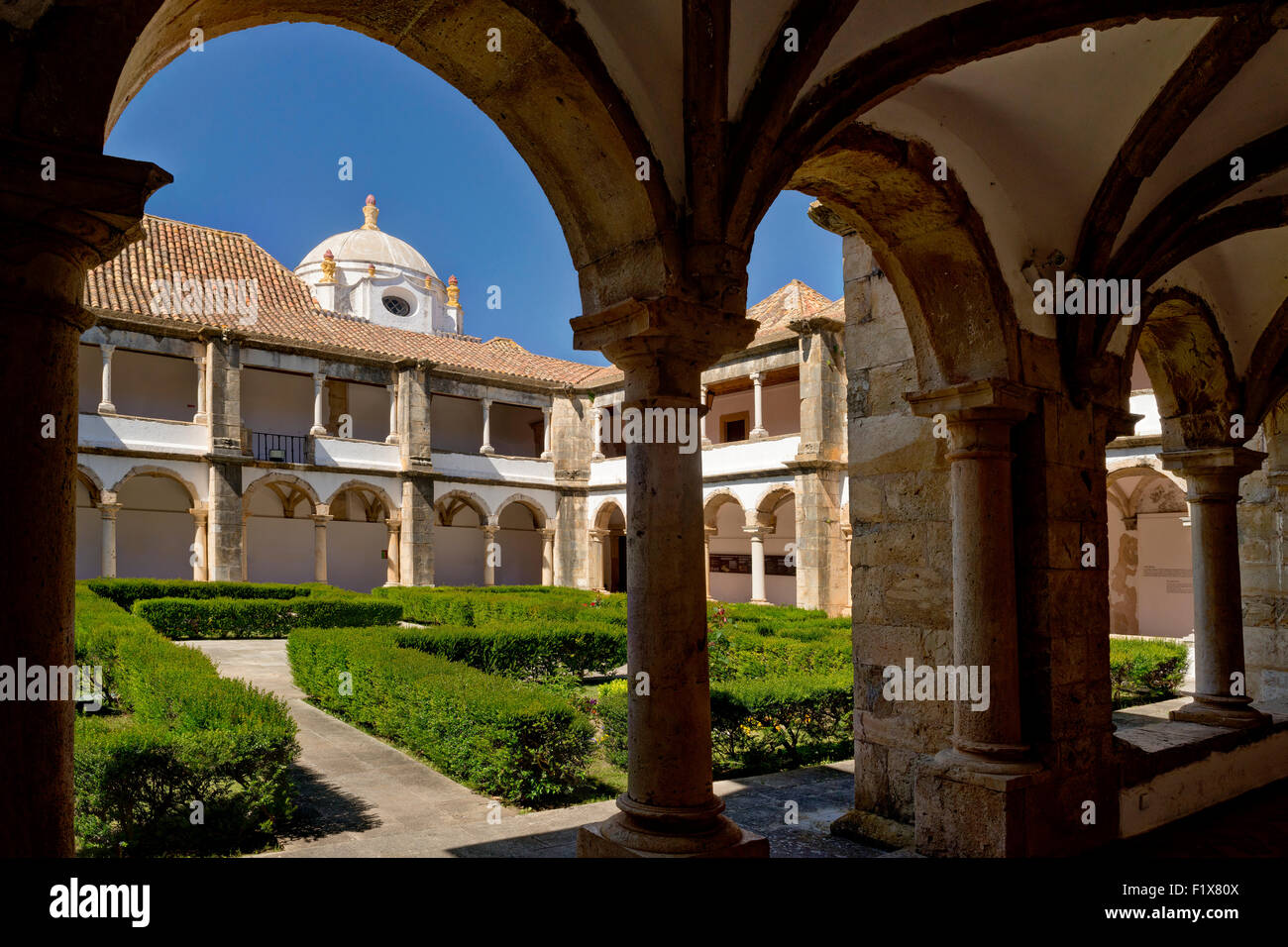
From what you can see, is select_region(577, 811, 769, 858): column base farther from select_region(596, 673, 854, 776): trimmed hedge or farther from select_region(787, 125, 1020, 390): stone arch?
select_region(596, 673, 854, 776): trimmed hedge

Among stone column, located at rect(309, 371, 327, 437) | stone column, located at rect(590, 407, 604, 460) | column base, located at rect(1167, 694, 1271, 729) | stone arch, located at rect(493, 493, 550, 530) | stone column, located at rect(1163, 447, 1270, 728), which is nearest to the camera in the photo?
column base, located at rect(1167, 694, 1271, 729)

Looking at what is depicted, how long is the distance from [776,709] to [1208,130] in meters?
4.41

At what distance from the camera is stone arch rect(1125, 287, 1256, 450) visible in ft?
18.9

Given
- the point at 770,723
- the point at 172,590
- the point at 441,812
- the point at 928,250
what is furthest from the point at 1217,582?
the point at 172,590

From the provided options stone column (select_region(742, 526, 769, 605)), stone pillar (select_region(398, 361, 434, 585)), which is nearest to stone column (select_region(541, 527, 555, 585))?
stone pillar (select_region(398, 361, 434, 585))

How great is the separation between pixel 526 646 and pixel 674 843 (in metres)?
7.40

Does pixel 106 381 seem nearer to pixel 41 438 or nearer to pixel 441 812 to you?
pixel 441 812

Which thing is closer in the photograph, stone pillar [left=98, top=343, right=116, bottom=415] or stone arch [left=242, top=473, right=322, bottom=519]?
stone pillar [left=98, top=343, right=116, bottom=415]

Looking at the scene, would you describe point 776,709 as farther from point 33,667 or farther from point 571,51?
point 33,667

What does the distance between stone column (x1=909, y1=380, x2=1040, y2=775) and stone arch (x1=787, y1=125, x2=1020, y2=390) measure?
17 centimetres

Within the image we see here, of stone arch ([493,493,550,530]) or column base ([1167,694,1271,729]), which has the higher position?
stone arch ([493,493,550,530])

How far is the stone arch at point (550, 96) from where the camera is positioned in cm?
250
